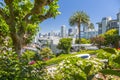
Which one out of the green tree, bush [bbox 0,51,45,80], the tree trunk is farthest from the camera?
the tree trunk

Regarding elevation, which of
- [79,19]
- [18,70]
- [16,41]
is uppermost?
[79,19]

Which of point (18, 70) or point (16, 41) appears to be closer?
point (18, 70)

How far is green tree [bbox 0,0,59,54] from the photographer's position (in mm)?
12227

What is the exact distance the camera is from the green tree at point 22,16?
1223 cm

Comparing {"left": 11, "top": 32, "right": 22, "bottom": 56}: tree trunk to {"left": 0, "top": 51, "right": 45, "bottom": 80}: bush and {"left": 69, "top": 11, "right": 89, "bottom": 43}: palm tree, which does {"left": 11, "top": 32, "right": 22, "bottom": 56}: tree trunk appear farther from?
{"left": 69, "top": 11, "right": 89, "bottom": 43}: palm tree

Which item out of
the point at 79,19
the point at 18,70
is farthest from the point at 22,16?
the point at 79,19

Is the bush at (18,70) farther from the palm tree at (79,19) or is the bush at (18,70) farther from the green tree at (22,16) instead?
the palm tree at (79,19)

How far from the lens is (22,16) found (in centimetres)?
1802

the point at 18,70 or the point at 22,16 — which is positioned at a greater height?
the point at 22,16

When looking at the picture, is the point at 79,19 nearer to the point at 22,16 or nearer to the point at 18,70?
the point at 22,16

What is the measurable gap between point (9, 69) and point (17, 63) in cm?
29

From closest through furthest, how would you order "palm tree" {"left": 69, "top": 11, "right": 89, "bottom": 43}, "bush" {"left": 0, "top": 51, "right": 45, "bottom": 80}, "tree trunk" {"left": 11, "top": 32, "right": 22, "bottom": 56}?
"bush" {"left": 0, "top": 51, "right": 45, "bottom": 80}, "tree trunk" {"left": 11, "top": 32, "right": 22, "bottom": 56}, "palm tree" {"left": 69, "top": 11, "right": 89, "bottom": 43}

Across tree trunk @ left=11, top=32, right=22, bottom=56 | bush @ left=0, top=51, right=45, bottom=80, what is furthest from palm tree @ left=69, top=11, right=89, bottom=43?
bush @ left=0, top=51, right=45, bottom=80

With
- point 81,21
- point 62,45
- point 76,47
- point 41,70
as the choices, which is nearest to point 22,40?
point 41,70
